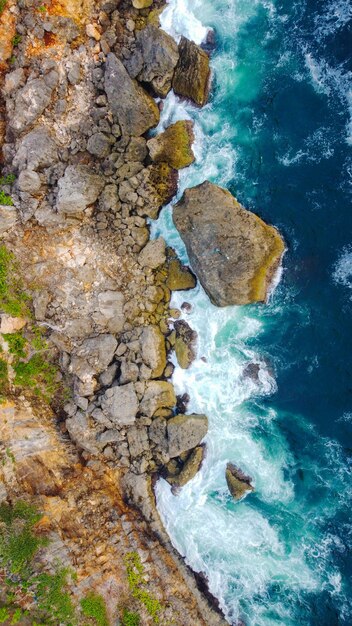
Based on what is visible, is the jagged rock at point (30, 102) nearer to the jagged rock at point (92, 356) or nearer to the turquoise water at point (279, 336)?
the turquoise water at point (279, 336)

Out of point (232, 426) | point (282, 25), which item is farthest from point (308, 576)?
point (282, 25)

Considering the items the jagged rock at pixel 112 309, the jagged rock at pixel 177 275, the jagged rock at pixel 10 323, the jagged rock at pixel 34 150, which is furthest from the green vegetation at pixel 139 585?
the jagged rock at pixel 34 150

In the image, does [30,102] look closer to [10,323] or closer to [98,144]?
[98,144]

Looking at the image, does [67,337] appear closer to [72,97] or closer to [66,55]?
[72,97]

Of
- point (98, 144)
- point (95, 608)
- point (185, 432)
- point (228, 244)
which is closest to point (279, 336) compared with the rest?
point (228, 244)

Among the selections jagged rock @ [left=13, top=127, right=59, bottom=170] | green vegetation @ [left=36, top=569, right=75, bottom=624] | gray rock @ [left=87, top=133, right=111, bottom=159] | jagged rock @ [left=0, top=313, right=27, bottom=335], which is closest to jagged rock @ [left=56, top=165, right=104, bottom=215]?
gray rock @ [left=87, top=133, right=111, bottom=159]

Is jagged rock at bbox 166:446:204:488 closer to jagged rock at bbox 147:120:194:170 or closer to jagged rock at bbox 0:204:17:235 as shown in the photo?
jagged rock at bbox 0:204:17:235
